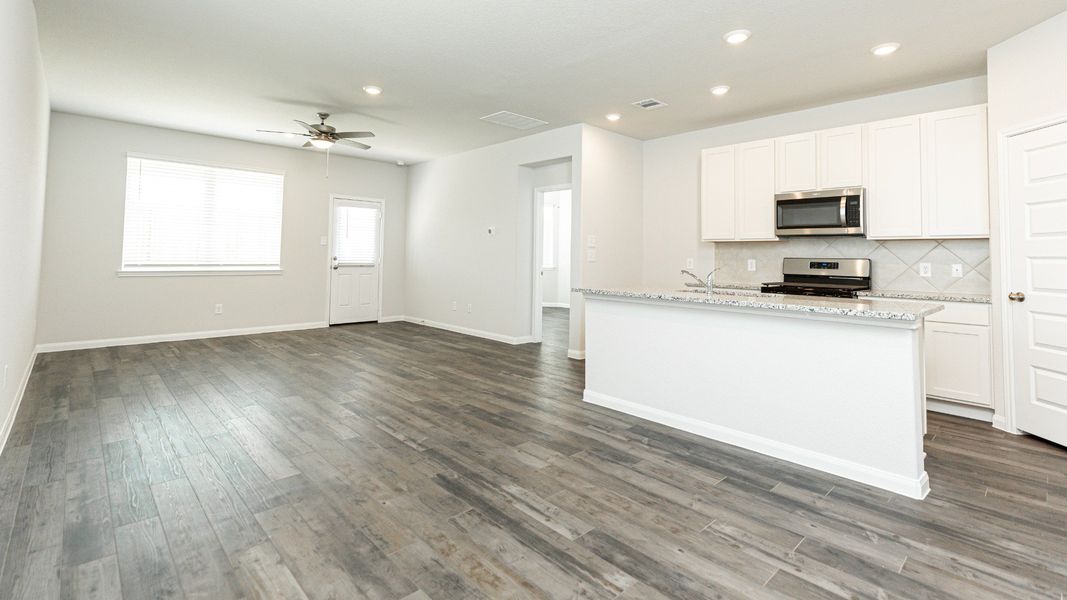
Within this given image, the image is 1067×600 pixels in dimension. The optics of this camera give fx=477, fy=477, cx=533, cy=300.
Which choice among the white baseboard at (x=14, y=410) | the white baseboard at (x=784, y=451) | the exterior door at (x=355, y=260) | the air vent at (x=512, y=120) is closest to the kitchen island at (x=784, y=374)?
the white baseboard at (x=784, y=451)

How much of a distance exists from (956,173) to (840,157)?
84cm

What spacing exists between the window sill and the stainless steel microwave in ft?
22.0

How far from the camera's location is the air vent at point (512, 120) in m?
5.25

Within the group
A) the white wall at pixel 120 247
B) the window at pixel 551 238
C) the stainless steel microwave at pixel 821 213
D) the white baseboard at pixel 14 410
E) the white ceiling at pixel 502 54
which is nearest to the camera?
the white baseboard at pixel 14 410

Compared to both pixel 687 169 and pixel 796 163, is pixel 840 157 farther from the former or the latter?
pixel 687 169

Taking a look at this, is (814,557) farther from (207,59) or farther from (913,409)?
(207,59)

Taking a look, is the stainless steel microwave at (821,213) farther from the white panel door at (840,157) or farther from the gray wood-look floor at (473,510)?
the gray wood-look floor at (473,510)

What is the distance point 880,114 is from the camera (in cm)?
437

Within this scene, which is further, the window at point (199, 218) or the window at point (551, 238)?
the window at point (551, 238)

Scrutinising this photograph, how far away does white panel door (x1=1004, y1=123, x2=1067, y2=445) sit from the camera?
2.88 metres

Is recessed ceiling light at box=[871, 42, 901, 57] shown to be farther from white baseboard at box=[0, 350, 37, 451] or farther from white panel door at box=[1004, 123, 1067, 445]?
white baseboard at box=[0, 350, 37, 451]

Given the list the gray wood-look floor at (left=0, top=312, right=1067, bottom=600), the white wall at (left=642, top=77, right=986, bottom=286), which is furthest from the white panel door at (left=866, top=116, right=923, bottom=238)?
the gray wood-look floor at (left=0, top=312, right=1067, bottom=600)

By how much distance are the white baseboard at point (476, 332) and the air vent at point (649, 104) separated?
3.23m

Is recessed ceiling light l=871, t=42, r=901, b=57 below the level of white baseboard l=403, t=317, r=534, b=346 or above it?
above
